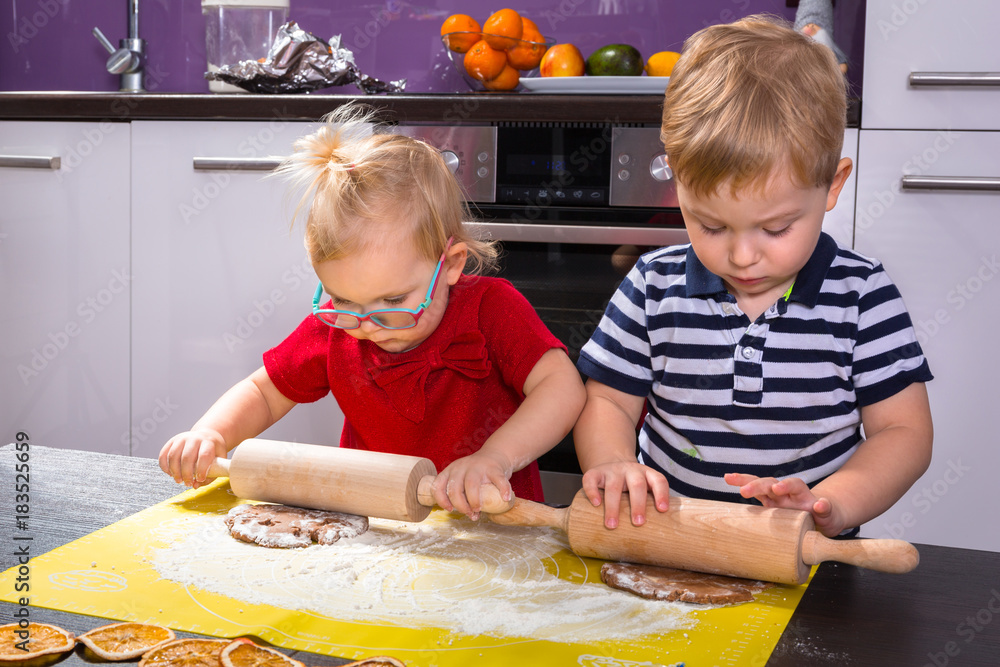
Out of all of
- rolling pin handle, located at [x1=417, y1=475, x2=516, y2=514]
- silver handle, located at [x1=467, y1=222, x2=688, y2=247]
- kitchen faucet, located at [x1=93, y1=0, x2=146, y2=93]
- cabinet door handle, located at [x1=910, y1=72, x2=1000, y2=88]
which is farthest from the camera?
kitchen faucet, located at [x1=93, y1=0, x2=146, y2=93]

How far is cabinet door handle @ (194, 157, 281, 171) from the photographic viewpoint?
1.78 m

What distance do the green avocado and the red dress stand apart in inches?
32.9

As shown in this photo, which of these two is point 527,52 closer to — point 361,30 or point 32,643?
point 361,30

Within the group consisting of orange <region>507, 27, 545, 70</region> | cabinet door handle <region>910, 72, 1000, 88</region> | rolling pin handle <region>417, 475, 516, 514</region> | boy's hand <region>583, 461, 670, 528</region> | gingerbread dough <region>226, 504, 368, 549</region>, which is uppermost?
orange <region>507, 27, 545, 70</region>

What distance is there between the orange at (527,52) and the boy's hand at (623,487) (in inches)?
53.2

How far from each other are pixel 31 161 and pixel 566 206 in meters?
1.17

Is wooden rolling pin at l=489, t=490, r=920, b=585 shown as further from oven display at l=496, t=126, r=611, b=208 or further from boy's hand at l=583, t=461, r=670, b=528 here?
oven display at l=496, t=126, r=611, b=208

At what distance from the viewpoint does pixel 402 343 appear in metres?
1.05

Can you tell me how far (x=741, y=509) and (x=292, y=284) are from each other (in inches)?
51.0

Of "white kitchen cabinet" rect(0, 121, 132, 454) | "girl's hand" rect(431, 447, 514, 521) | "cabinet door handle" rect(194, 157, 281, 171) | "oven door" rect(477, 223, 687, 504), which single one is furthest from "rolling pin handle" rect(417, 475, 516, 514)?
"white kitchen cabinet" rect(0, 121, 132, 454)

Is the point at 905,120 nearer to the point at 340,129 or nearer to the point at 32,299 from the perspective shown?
the point at 340,129

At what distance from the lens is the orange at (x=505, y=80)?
1.94 metres

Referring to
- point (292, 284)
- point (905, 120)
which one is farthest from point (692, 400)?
point (292, 284)

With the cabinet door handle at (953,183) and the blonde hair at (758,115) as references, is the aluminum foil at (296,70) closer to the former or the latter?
the cabinet door handle at (953,183)
